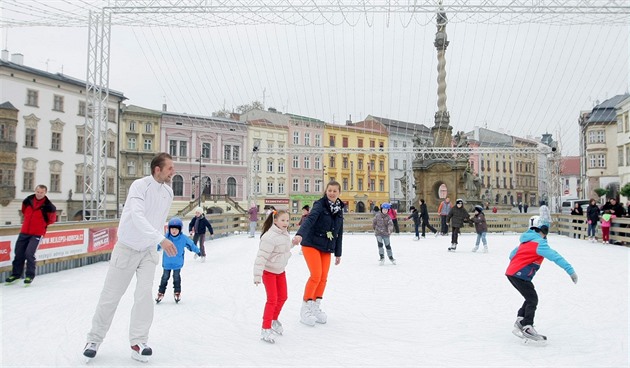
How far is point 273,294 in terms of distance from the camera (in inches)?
187

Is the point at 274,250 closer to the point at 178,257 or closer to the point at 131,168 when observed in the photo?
the point at 178,257

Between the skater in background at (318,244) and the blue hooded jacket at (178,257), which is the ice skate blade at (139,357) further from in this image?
the blue hooded jacket at (178,257)

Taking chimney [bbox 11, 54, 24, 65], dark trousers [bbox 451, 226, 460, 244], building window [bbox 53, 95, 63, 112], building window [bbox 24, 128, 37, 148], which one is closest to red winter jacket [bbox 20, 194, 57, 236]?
dark trousers [bbox 451, 226, 460, 244]

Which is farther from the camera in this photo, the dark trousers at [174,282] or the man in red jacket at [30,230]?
the man in red jacket at [30,230]

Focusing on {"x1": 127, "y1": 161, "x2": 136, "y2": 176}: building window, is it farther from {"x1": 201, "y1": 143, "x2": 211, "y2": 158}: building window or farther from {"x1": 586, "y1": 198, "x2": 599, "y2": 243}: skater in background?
{"x1": 586, "y1": 198, "x2": 599, "y2": 243}: skater in background

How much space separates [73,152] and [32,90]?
5.32m

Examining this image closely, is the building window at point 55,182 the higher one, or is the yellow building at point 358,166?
the yellow building at point 358,166

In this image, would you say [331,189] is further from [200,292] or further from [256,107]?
[256,107]

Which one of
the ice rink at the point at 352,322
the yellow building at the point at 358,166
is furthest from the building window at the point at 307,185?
the ice rink at the point at 352,322

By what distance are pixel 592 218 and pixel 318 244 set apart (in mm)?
14748

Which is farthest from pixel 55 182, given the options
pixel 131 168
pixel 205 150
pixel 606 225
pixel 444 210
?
pixel 606 225

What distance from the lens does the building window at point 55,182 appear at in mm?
34812

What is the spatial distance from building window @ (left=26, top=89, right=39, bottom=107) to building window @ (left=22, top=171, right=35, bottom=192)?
176 inches

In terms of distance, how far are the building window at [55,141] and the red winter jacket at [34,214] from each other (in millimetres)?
30284
